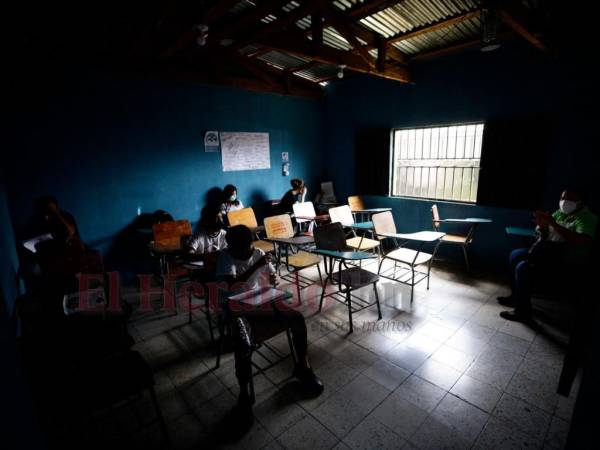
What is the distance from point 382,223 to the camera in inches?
168

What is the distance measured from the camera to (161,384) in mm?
2447

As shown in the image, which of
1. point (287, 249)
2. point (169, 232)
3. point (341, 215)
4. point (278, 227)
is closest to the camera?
point (169, 232)

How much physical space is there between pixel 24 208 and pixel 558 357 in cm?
589

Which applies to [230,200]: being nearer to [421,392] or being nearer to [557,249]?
[421,392]

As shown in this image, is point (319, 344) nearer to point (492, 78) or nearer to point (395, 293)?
point (395, 293)

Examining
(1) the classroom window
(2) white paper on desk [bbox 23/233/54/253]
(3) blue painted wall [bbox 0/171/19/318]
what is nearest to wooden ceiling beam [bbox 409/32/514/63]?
(1) the classroom window

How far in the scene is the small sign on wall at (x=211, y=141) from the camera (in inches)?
199

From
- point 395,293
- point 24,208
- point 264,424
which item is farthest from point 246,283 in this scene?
→ point 24,208

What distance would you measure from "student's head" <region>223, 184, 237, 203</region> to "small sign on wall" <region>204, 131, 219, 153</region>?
69cm

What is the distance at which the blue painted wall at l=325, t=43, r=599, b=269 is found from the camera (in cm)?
379

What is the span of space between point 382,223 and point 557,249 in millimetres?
1910

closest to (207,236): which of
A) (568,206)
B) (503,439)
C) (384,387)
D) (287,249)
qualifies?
(287,249)

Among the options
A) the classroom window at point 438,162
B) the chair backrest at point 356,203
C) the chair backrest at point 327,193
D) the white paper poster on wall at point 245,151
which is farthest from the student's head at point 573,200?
the white paper poster on wall at point 245,151

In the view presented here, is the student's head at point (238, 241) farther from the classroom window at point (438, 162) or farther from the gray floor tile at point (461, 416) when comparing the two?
the classroom window at point (438, 162)
